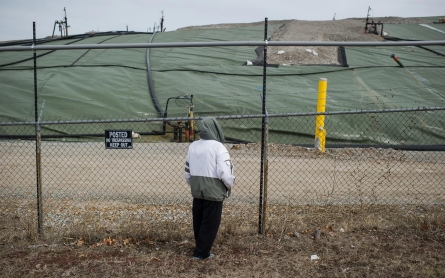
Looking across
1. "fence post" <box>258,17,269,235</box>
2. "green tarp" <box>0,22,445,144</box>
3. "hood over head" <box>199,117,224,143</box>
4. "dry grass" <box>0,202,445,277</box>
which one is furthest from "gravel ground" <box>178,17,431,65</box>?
"hood over head" <box>199,117,224,143</box>

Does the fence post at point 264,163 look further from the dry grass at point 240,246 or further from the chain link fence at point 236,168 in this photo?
the dry grass at point 240,246

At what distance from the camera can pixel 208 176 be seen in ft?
16.2

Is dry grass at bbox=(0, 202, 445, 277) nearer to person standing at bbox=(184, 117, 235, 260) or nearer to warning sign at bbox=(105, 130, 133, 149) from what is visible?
person standing at bbox=(184, 117, 235, 260)

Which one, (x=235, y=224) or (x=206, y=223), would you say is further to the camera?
(x=235, y=224)

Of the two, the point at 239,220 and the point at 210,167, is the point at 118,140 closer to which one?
the point at 210,167

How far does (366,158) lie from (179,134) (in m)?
4.58

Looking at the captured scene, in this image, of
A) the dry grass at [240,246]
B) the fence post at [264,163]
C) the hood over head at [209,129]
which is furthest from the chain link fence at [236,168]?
the hood over head at [209,129]

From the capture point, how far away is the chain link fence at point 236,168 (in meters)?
6.88

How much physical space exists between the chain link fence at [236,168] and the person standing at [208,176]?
2.53 ft

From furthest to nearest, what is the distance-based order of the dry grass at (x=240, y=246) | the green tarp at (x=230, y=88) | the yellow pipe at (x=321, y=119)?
the green tarp at (x=230, y=88)
the yellow pipe at (x=321, y=119)
the dry grass at (x=240, y=246)

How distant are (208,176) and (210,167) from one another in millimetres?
97

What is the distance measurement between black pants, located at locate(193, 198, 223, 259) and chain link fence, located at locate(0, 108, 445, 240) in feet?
2.89

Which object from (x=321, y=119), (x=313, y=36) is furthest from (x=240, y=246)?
(x=313, y=36)

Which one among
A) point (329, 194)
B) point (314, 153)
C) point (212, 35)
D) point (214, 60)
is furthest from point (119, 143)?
point (212, 35)
